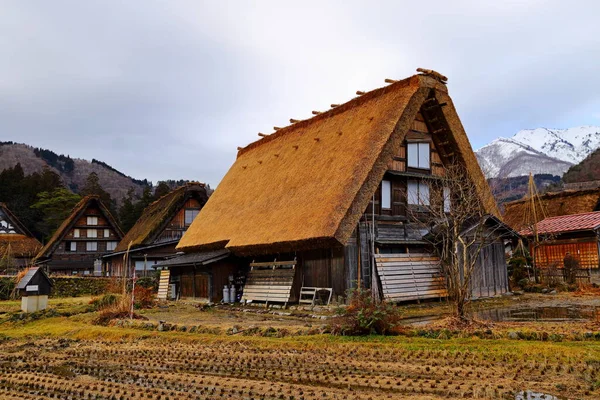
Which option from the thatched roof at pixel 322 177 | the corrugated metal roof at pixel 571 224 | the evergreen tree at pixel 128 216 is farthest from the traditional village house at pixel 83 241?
the corrugated metal roof at pixel 571 224

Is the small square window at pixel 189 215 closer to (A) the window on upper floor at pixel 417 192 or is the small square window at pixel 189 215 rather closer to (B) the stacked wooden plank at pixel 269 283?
(B) the stacked wooden plank at pixel 269 283

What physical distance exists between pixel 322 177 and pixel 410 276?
485 cm

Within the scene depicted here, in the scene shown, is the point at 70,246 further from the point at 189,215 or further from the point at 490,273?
the point at 490,273

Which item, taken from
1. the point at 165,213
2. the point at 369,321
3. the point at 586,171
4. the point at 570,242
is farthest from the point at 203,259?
the point at 586,171

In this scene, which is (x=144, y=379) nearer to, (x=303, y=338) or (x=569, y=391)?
(x=303, y=338)

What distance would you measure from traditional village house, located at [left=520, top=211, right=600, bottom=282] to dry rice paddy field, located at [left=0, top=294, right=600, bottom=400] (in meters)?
18.1

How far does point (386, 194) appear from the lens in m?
19.0

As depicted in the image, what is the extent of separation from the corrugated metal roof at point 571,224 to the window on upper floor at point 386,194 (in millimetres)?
12719

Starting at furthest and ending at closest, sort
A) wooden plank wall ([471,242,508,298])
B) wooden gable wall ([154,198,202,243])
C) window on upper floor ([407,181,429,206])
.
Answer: wooden gable wall ([154,198,202,243]) → window on upper floor ([407,181,429,206]) → wooden plank wall ([471,242,508,298])

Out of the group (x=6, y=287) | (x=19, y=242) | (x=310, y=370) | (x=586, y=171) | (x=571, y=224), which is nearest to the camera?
(x=310, y=370)

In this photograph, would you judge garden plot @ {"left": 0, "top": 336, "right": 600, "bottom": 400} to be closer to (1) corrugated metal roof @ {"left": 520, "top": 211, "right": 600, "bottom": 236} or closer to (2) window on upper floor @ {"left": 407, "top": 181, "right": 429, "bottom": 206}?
(2) window on upper floor @ {"left": 407, "top": 181, "right": 429, "bottom": 206}

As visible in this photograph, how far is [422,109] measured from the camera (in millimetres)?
20375

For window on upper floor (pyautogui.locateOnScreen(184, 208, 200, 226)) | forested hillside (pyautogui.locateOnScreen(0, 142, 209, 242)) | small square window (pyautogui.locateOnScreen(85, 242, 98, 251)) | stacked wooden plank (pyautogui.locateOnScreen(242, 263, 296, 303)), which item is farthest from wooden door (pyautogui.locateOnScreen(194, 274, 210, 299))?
forested hillside (pyautogui.locateOnScreen(0, 142, 209, 242))

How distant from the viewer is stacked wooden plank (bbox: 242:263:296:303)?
1808 cm
